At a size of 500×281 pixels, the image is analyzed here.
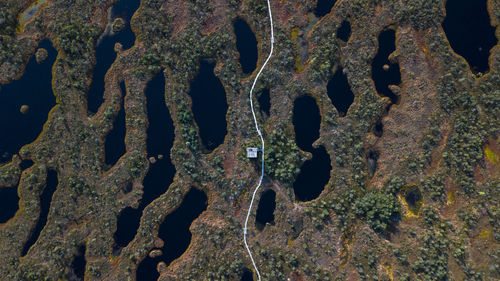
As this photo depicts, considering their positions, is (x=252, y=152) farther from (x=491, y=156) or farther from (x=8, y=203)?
(x=8, y=203)

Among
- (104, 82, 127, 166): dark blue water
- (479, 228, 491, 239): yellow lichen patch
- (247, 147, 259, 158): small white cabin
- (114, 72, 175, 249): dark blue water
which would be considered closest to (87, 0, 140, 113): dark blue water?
(104, 82, 127, 166): dark blue water

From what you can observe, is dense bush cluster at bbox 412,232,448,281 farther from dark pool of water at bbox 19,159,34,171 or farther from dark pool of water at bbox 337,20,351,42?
dark pool of water at bbox 19,159,34,171

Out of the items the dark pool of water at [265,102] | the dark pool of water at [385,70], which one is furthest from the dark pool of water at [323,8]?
the dark pool of water at [265,102]

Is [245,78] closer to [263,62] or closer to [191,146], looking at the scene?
[263,62]

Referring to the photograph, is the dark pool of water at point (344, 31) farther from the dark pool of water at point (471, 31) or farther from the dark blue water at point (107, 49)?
the dark blue water at point (107, 49)

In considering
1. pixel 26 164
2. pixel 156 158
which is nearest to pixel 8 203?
pixel 26 164

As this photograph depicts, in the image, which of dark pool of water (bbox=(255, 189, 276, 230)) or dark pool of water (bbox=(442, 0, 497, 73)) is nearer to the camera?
dark pool of water (bbox=(255, 189, 276, 230))

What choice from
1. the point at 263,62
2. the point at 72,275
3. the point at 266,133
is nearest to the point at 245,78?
the point at 263,62
